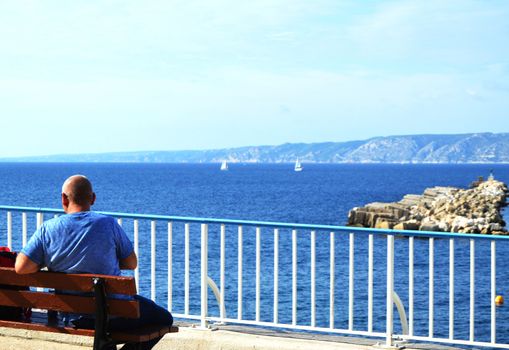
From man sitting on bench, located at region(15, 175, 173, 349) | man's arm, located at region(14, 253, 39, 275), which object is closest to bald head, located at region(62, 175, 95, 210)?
man sitting on bench, located at region(15, 175, 173, 349)

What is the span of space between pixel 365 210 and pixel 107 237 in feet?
183

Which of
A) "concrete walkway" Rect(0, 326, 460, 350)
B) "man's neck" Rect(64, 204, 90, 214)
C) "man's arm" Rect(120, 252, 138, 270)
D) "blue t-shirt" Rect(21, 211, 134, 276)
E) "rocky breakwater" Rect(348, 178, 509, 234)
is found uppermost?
"man's neck" Rect(64, 204, 90, 214)

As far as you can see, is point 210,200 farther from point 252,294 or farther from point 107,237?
point 107,237

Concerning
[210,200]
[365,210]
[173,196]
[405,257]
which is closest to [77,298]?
[405,257]

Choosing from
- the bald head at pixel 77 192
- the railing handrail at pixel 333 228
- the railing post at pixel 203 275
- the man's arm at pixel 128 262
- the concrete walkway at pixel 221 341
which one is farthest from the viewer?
the railing post at pixel 203 275

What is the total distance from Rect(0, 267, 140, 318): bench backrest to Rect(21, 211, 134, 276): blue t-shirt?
79 millimetres

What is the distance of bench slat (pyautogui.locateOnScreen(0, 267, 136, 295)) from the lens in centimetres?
500

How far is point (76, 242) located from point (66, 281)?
0.26m

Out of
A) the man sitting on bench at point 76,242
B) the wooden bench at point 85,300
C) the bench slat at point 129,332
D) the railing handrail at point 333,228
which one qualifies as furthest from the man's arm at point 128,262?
the railing handrail at point 333,228

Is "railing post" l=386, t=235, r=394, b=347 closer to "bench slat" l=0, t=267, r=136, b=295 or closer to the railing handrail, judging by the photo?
the railing handrail

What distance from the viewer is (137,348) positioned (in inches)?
211

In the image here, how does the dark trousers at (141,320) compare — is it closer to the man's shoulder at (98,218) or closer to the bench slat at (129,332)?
the bench slat at (129,332)

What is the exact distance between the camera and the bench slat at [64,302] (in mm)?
5047

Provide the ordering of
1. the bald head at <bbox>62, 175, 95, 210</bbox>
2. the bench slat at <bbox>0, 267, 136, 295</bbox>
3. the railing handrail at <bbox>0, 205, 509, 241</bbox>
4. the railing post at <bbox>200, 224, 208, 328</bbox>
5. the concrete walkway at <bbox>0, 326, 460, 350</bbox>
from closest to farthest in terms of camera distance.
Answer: the bench slat at <bbox>0, 267, 136, 295</bbox>
the bald head at <bbox>62, 175, 95, 210</bbox>
the railing handrail at <bbox>0, 205, 509, 241</bbox>
the concrete walkway at <bbox>0, 326, 460, 350</bbox>
the railing post at <bbox>200, 224, 208, 328</bbox>
